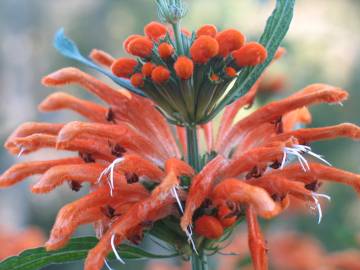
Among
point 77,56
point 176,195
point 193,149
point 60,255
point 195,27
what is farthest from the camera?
point 195,27

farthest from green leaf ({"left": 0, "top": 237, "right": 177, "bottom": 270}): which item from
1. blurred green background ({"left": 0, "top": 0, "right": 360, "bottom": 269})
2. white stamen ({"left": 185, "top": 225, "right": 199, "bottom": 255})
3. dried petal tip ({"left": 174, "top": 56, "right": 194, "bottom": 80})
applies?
blurred green background ({"left": 0, "top": 0, "right": 360, "bottom": 269})

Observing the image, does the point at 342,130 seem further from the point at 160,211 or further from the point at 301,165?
the point at 160,211

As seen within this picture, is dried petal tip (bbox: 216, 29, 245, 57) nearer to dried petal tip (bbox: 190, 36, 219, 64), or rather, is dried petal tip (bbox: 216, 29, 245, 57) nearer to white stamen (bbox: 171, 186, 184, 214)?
dried petal tip (bbox: 190, 36, 219, 64)

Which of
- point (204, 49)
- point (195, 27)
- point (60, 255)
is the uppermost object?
point (204, 49)

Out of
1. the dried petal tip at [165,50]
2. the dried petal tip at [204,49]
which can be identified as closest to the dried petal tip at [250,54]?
the dried petal tip at [204,49]

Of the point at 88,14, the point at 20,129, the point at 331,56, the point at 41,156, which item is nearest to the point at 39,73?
the point at 88,14

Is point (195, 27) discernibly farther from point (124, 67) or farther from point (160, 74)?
point (160, 74)

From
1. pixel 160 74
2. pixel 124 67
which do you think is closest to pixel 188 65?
pixel 160 74
